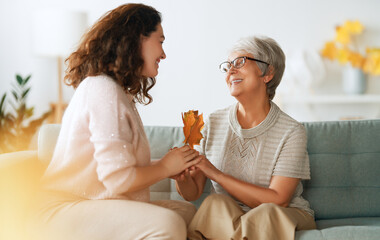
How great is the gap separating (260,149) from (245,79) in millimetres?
305

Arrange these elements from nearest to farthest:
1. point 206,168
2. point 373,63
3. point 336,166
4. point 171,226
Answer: point 171,226
point 206,168
point 336,166
point 373,63

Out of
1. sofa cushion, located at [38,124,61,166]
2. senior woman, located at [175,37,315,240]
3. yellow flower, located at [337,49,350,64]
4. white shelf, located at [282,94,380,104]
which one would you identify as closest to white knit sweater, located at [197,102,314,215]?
senior woman, located at [175,37,315,240]

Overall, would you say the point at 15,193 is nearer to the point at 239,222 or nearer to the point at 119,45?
the point at 119,45

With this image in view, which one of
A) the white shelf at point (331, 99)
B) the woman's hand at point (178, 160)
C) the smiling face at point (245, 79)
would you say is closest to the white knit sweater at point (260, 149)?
the smiling face at point (245, 79)

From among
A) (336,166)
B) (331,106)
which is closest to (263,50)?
(336,166)

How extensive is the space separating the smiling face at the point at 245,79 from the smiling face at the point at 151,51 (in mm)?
415

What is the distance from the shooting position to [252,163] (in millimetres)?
2023

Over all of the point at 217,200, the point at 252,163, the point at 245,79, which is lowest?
the point at 217,200

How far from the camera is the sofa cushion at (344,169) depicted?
7.27ft

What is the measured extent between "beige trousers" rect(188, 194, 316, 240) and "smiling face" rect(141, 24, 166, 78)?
542mm

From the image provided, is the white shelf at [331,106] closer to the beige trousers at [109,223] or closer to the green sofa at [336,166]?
the green sofa at [336,166]

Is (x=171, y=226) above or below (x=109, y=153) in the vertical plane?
below

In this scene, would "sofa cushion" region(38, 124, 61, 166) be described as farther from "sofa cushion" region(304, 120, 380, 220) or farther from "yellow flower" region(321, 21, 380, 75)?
"yellow flower" region(321, 21, 380, 75)

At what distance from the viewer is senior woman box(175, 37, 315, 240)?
179cm
